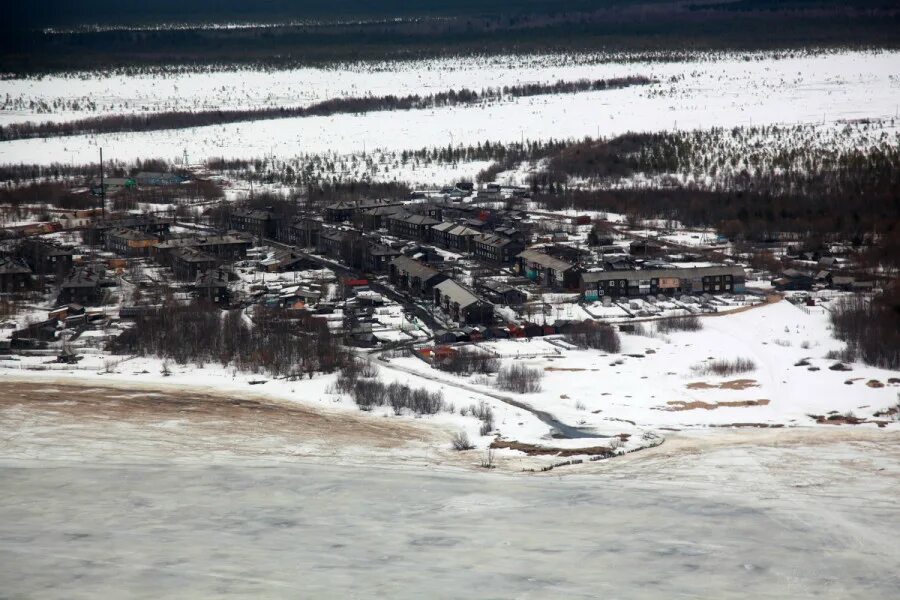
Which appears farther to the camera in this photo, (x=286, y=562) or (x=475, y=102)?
(x=475, y=102)

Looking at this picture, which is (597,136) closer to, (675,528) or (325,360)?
(325,360)

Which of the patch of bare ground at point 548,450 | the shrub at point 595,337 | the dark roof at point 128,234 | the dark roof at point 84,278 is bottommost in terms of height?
the patch of bare ground at point 548,450

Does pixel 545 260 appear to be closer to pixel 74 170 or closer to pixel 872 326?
pixel 872 326

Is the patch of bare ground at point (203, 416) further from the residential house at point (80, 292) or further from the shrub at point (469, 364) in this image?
the residential house at point (80, 292)

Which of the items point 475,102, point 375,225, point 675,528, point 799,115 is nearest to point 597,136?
point 799,115

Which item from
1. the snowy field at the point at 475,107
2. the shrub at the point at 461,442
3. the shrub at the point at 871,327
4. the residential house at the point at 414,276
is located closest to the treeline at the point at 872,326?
the shrub at the point at 871,327

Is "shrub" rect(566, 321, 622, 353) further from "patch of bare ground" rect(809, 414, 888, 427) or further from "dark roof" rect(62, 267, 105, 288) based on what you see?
"dark roof" rect(62, 267, 105, 288)
